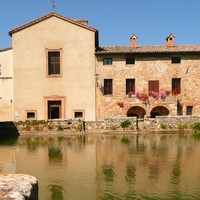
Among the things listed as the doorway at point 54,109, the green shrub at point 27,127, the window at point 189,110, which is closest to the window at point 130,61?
the window at point 189,110

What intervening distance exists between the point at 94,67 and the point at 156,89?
723 centimetres

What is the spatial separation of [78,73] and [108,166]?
16.5 metres

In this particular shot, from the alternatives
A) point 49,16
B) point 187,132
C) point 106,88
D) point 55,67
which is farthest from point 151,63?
point 49,16

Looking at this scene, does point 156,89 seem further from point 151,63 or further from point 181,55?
point 181,55

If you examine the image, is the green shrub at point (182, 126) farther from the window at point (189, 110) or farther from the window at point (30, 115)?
the window at point (30, 115)

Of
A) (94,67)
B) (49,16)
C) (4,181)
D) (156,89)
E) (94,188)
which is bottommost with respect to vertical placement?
(94,188)

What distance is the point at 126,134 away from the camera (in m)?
22.1

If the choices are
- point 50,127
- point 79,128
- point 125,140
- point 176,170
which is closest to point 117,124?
point 79,128

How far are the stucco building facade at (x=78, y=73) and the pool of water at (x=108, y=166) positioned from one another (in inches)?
284

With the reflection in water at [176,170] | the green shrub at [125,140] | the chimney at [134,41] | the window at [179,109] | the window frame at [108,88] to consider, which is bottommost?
the reflection in water at [176,170]

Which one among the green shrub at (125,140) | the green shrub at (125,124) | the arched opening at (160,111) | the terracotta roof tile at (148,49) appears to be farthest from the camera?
the arched opening at (160,111)

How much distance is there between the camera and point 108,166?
39.2ft

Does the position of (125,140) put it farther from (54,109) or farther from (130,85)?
(54,109)

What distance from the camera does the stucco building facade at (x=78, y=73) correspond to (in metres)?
27.0
